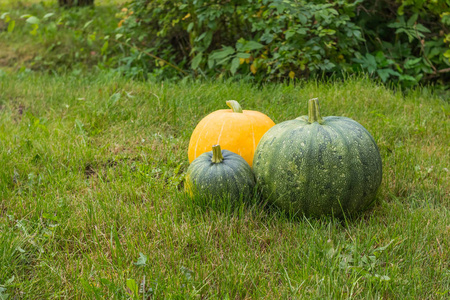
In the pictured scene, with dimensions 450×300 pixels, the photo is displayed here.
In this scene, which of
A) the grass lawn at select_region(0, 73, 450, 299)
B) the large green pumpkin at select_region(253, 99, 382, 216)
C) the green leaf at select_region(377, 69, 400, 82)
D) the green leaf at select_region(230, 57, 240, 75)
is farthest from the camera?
the green leaf at select_region(377, 69, 400, 82)

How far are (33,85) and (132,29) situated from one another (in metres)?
1.66

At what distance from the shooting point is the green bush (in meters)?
4.59

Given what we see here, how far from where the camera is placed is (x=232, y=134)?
2631 millimetres

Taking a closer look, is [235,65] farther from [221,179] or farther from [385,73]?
[221,179]

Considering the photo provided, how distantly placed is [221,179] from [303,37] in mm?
3015

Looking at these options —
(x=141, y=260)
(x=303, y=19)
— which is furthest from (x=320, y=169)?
(x=303, y=19)

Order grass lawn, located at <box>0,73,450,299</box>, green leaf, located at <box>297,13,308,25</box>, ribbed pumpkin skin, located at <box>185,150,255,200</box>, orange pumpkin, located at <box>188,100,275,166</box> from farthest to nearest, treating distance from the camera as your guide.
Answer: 1. green leaf, located at <box>297,13,308,25</box>
2. orange pumpkin, located at <box>188,100,275,166</box>
3. ribbed pumpkin skin, located at <box>185,150,255,200</box>
4. grass lawn, located at <box>0,73,450,299</box>

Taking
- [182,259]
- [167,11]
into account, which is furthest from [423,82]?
[182,259]

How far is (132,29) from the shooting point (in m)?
5.86

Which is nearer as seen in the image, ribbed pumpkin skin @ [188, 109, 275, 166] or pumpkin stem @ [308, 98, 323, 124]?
pumpkin stem @ [308, 98, 323, 124]

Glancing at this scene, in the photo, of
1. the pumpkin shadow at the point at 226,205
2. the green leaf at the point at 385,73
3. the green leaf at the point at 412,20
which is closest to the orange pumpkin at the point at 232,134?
the pumpkin shadow at the point at 226,205

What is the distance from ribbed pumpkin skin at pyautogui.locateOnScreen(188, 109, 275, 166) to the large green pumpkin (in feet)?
1.03

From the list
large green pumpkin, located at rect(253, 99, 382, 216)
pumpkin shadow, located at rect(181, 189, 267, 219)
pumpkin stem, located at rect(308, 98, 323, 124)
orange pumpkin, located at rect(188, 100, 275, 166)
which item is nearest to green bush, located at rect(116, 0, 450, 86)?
orange pumpkin, located at rect(188, 100, 275, 166)

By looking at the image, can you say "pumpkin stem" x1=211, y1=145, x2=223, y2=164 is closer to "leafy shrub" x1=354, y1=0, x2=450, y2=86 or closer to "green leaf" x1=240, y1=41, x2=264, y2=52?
"green leaf" x1=240, y1=41, x2=264, y2=52
